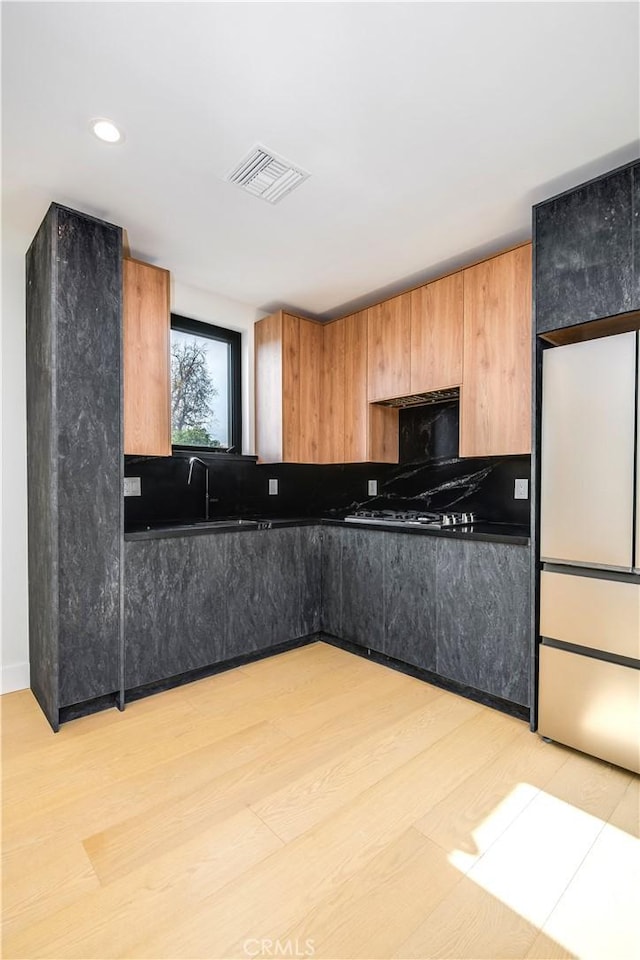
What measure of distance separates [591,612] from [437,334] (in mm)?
1800

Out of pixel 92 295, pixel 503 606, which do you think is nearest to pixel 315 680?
pixel 503 606

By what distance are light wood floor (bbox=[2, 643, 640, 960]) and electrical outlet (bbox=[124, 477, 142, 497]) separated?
1.29 metres

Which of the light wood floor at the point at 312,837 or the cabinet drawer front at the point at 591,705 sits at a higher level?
the cabinet drawer front at the point at 591,705

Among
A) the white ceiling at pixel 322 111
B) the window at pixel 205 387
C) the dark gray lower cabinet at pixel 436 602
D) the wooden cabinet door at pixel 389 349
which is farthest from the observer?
the window at pixel 205 387

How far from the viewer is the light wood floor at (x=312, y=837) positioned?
4.11 feet

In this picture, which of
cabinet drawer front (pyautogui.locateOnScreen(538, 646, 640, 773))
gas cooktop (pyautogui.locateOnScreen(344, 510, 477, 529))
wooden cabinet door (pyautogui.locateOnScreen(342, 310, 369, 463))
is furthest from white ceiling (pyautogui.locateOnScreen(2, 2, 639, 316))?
cabinet drawer front (pyautogui.locateOnScreen(538, 646, 640, 773))

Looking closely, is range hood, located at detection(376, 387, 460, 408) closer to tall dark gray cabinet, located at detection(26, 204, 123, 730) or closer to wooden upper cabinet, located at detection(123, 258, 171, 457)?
wooden upper cabinet, located at detection(123, 258, 171, 457)

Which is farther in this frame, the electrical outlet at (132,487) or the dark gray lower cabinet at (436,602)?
the electrical outlet at (132,487)

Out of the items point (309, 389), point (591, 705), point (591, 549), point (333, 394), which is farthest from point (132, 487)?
point (591, 705)

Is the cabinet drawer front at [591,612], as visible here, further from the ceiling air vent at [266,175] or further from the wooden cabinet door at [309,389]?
the ceiling air vent at [266,175]

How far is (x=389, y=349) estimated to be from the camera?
10.7ft

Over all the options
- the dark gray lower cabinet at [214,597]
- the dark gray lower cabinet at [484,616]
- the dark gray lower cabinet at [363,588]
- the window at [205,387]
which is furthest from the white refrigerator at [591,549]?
the window at [205,387]

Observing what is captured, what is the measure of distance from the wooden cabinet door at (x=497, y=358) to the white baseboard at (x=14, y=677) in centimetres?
282

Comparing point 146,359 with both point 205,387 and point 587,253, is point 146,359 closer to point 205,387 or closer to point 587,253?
point 205,387
